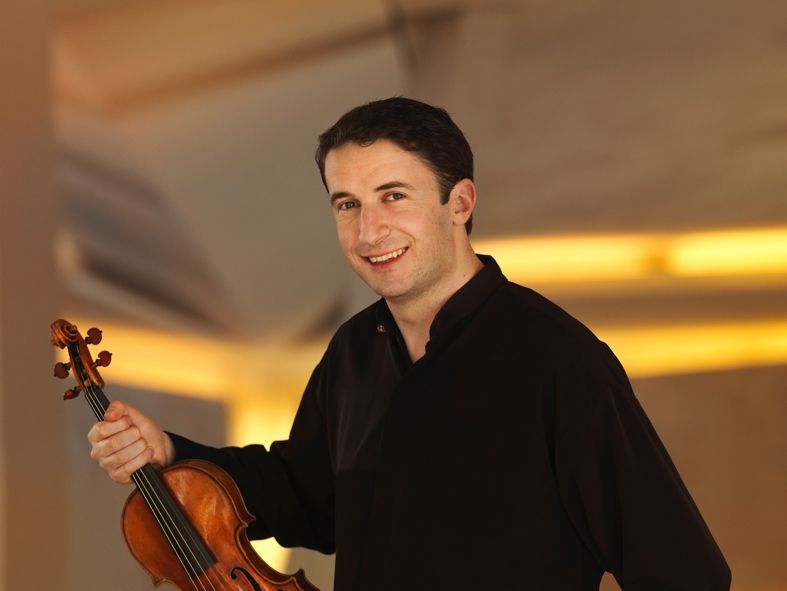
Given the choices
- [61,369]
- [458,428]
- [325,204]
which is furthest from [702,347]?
[61,369]

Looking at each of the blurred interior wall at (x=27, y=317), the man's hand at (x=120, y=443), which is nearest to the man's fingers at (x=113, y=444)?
the man's hand at (x=120, y=443)

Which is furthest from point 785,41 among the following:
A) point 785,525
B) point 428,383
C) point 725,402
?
point 428,383

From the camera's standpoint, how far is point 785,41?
2887 millimetres

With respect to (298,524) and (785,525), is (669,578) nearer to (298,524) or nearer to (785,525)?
(298,524)

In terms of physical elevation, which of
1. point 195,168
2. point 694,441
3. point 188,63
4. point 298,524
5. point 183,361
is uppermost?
point 188,63

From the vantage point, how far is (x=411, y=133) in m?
1.70

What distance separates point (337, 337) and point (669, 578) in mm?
689

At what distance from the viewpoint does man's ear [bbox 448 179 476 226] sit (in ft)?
5.75

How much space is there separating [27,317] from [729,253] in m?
1.74

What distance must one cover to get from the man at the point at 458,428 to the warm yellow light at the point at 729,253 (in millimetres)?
1320

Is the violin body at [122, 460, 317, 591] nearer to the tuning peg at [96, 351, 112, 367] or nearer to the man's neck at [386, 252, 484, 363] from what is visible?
the tuning peg at [96, 351, 112, 367]

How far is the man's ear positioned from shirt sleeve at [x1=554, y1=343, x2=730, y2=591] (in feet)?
0.97

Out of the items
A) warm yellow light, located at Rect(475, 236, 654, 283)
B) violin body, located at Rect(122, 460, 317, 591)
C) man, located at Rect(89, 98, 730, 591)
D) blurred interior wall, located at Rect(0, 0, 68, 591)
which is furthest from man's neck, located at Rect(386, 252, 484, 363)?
blurred interior wall, located at Rect(0, 0, 68, 591)

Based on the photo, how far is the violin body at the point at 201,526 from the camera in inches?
67.2
